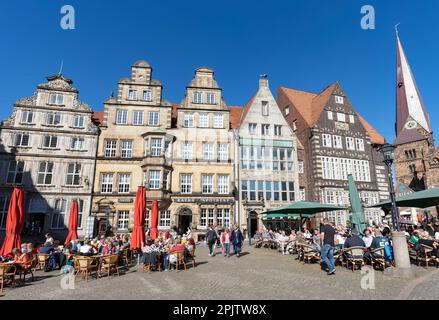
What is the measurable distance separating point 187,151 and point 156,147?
3051mm

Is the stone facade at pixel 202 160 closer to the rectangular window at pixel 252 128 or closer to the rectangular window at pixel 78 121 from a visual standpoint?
the rectangular window at pixel 252 128

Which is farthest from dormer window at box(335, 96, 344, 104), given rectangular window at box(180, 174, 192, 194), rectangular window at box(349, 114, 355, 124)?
rectangular window at box(180, 174, 192, 194)

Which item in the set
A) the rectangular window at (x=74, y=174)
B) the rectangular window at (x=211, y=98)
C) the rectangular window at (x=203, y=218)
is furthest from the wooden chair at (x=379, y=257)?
the rectangular window at (x=74, y=174)

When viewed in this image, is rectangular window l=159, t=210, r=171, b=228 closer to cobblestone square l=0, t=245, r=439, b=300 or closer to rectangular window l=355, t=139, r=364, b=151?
cobblestone square l=0, t=245, r=439, b=300

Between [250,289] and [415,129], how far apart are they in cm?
5396

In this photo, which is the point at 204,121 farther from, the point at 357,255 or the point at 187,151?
the point at 357,255

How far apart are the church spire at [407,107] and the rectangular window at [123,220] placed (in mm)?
49707

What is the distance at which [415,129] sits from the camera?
156ft

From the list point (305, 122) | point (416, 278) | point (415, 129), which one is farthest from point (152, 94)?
point (415, 129)

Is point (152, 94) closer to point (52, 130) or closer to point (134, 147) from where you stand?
point (134, 147)

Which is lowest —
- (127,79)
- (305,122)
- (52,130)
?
(52,130)

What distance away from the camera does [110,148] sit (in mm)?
25578

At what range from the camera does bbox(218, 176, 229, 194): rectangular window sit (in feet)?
86.1
